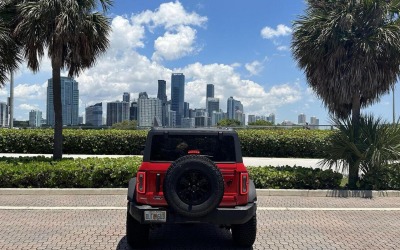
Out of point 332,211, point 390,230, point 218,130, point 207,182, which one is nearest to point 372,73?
point 332,211

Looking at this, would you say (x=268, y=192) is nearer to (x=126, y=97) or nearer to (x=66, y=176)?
(x=66, y=176)

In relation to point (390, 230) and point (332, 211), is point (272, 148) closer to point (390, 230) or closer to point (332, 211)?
point (332, 211)

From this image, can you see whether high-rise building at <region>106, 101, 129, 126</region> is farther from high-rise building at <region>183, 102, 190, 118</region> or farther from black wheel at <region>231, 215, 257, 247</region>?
black wheel at <region>231, 215, 257, 247</region>

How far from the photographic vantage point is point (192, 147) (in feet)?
19.5

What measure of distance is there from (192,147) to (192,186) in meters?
0.83

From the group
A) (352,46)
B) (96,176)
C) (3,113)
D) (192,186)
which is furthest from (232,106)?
(192,186)

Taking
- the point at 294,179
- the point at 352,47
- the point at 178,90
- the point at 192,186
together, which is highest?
the point at 178,90

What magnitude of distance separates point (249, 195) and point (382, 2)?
8.83 metres

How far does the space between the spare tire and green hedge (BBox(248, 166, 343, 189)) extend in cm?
562

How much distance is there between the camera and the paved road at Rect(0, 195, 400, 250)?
20.1 ft

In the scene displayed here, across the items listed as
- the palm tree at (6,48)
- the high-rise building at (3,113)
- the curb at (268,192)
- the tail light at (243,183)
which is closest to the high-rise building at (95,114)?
the high-rise building at (3,113)

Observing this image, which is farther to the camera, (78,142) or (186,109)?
(186,109)

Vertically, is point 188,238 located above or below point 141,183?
below

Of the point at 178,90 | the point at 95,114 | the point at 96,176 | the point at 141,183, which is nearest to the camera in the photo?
the point at 141,183
